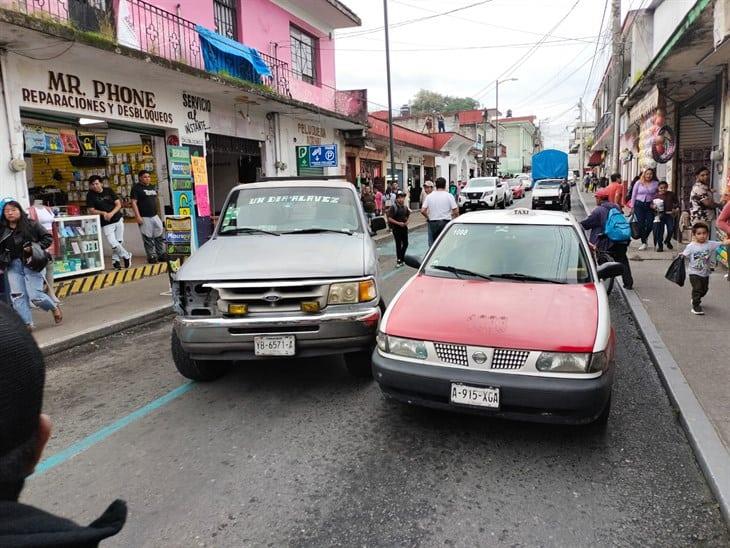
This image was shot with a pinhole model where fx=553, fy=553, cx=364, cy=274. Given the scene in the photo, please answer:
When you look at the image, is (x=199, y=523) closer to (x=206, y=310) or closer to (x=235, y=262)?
(x=206, y=310)

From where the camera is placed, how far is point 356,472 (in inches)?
137

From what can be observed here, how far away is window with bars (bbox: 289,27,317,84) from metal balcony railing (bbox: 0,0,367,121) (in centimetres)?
153

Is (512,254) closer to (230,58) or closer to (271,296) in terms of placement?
(271,296)

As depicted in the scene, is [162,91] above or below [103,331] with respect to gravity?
above

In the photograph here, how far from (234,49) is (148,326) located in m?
7.97

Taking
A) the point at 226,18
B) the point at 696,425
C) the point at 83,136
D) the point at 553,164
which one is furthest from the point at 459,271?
the point at 553,164

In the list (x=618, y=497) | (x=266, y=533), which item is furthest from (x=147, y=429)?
(x=618, y=497)

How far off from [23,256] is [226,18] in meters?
9.68

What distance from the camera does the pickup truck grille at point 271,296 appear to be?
4.50m

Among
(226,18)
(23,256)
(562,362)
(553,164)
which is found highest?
(226,18)

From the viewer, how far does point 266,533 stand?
9.51ft

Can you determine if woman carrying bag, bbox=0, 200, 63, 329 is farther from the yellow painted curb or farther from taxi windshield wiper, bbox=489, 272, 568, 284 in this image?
taxi windshield wiper, bbox=489, 272, 568, 284

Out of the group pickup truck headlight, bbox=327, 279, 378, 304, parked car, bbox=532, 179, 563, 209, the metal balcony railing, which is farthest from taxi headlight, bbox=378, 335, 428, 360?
parked car, bbox=532, 179, 563, 209

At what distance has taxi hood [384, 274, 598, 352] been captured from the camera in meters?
3.60
